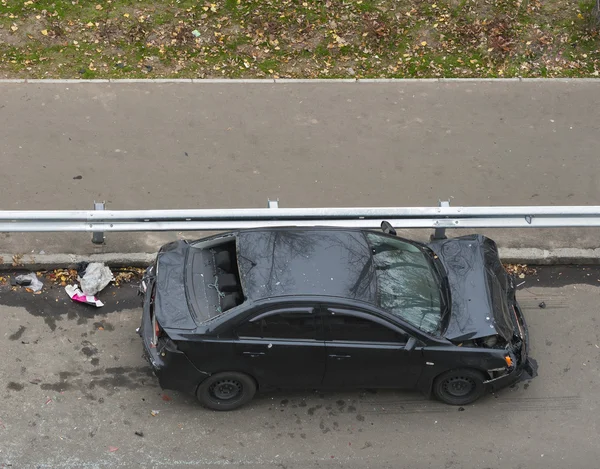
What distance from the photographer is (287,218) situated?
935 centimetres

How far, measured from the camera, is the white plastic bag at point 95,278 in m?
9.11

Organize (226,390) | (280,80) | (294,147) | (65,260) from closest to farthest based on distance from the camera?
(226,390) → (65,260) → (294,147) → (280,80)

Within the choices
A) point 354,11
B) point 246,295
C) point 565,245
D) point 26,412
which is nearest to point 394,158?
point 565,245

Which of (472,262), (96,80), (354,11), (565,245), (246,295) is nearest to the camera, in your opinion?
(246,295)

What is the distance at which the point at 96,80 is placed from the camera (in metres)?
12.1

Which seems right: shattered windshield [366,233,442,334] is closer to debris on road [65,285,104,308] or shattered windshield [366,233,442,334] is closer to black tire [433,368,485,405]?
black tire [433,368,485,405]

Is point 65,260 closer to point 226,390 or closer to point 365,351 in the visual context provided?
point 226,390

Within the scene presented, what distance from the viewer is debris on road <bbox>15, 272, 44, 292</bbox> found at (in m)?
9.24

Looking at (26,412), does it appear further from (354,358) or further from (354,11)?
(354,11)

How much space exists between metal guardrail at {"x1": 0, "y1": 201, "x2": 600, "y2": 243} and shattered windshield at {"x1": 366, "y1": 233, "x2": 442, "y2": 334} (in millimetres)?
866

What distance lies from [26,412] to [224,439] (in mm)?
2042

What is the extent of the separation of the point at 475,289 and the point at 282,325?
2.17 meters

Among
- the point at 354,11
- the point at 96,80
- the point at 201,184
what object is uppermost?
the point at 354,11

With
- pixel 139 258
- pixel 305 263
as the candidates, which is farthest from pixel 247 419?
pixel 139 258
